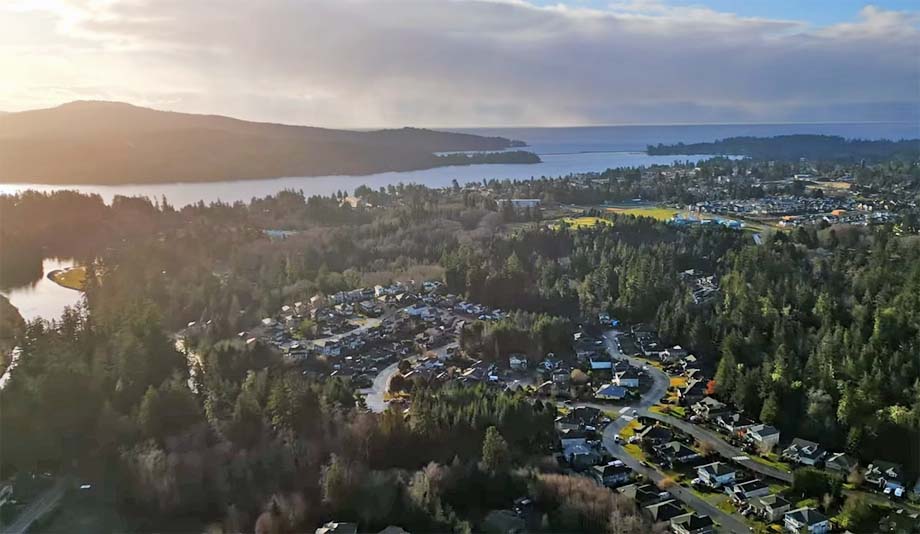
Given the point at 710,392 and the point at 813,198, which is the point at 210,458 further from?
the point at 813,198

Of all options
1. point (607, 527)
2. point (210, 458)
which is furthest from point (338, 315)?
point (607, 527)

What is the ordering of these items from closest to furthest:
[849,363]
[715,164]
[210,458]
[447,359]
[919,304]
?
1. [210,458]
2. [849,363]
3. [919,304]
4. [447,359]
5. [715,164]

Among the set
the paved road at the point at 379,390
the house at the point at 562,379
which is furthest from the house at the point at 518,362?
the paved road at the point at 379,390

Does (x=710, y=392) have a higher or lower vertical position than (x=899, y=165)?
lower

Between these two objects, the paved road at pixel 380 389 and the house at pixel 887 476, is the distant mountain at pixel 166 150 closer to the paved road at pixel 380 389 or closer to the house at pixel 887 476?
the paved road at pixel 380 389

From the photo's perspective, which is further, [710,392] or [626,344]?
[626,344]

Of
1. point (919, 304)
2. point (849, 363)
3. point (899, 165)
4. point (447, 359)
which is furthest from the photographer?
point (899, 165)

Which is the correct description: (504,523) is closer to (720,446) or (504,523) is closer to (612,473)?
(612,473)
